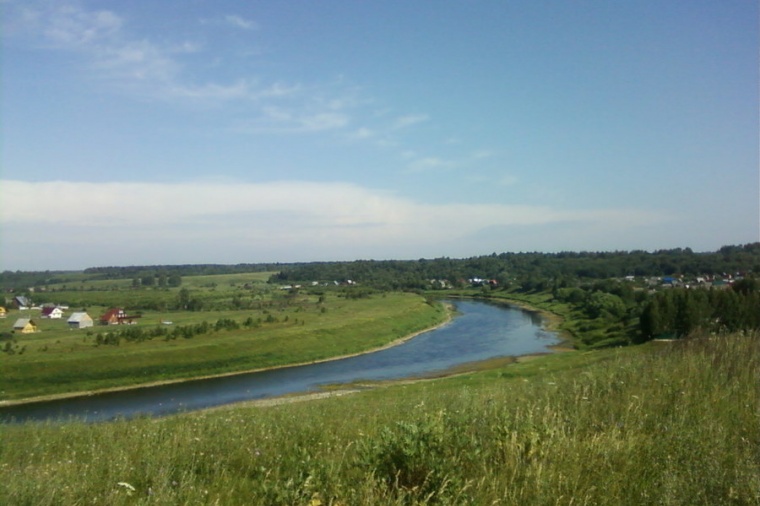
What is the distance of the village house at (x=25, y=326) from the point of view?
61.8 metres

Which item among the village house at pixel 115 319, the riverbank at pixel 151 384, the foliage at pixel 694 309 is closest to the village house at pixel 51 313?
the village house at pixel 115 319

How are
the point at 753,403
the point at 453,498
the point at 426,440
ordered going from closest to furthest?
the point at 453,498 < the point at 426,440 < the point at 753,403

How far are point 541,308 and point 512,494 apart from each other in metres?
97.0

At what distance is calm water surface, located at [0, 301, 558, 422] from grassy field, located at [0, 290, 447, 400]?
2559mm

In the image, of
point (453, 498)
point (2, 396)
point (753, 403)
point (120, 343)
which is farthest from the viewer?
point (120, 343)

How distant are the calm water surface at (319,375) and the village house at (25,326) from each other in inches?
1097

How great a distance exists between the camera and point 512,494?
3553mm

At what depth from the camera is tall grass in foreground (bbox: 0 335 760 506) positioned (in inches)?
141

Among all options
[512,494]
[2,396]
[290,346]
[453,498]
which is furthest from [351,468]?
[290,346]

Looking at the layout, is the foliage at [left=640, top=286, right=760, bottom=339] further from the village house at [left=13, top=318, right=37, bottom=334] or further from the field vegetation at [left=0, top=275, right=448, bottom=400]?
the village house at [left=13, top=318, right=37, bottom=334]

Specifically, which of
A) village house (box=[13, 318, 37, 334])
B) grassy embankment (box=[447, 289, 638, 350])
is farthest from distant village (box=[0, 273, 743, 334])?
grassy embankment (box=[447, 289, 638, 350])

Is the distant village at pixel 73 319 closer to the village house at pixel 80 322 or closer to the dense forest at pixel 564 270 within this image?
the village house at pixel 80 322

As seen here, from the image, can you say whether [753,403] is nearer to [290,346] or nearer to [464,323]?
[290,346]

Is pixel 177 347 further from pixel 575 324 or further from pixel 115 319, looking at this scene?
pixel 575 324
